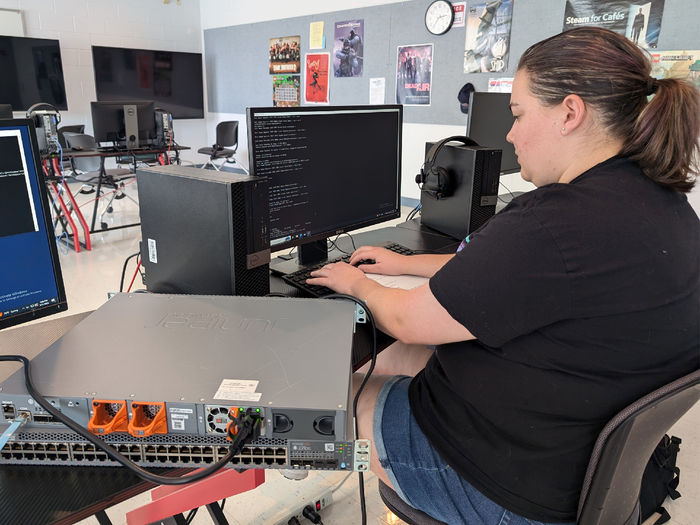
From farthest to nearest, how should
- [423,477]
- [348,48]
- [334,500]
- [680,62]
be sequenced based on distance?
[348,48] → [680,62] → [334,500] → [423,477]

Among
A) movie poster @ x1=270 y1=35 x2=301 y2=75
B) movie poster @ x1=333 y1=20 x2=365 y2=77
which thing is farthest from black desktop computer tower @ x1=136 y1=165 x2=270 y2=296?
movie poster @ x1=270 y1=35 x2=301 y2=75

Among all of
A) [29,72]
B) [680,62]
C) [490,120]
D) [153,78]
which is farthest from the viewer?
[153,78]

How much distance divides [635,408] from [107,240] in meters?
4.19

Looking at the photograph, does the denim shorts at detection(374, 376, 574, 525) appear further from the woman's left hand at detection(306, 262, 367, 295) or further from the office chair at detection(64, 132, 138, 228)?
the office chair at detection(64, 132, 138, 228)

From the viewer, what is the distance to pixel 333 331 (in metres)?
0.85

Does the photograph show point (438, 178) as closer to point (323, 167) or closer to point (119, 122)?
point (323, 167)

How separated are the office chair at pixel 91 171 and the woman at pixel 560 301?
12.6 ft

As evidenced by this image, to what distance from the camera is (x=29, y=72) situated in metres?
5.83

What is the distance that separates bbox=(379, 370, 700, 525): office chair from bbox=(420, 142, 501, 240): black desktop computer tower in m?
1.05

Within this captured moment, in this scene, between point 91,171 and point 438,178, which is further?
point 91,171

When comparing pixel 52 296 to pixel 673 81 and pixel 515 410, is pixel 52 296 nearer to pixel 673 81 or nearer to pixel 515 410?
pixel 515 410

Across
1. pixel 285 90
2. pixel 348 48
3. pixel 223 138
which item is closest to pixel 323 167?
pixel 348 48

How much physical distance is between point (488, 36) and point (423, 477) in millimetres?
4289

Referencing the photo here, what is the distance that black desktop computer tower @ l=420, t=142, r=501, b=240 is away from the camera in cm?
173
